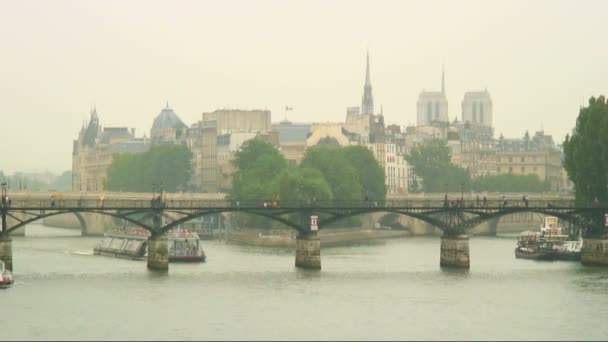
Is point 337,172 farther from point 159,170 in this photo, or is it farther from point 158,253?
point 158,253

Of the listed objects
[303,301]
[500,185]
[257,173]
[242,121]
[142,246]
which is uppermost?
[242,121]

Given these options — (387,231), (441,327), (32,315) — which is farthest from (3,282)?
(387,231)

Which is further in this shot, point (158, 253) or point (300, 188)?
point (300, 188)

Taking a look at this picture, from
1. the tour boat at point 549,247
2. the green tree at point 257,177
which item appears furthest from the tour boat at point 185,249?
the tour boat at point 549,247

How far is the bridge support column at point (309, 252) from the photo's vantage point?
89625mm

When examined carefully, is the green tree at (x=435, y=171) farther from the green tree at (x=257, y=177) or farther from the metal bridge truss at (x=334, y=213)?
the metal bridge truss at (x=334, y=213)

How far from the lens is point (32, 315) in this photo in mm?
65875

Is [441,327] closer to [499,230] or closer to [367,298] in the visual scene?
[367,298]

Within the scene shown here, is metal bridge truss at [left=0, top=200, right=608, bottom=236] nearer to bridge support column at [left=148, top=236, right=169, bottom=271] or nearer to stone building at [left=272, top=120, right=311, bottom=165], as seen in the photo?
bridge support column at [left=148, top=236, right=169, bottom=271]

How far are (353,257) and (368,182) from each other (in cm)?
5071

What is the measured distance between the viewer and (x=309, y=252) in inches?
3536

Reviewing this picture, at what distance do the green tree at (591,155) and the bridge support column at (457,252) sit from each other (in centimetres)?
1328

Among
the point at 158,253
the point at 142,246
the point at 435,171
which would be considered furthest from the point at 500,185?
the point at 158,253

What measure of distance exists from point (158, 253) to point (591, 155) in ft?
104
